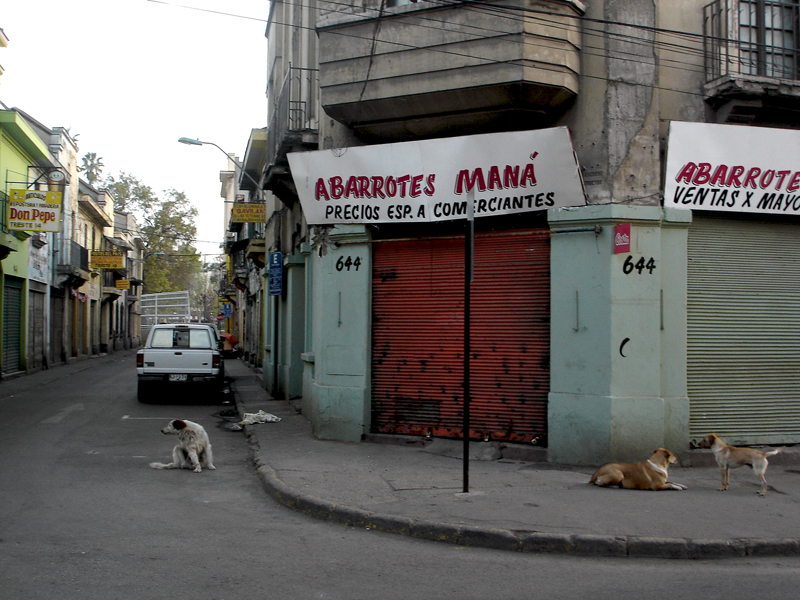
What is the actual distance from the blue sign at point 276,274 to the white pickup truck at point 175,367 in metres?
2.15

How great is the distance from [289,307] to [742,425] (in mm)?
9650

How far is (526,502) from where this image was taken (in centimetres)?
689

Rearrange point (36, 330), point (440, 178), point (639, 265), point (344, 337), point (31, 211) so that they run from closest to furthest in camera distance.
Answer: point (639, 265) → point (440, 178) → point (344, 337) → point (31, 211) → point (36, 330)

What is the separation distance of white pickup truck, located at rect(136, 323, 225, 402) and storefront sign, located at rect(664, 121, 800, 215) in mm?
11559

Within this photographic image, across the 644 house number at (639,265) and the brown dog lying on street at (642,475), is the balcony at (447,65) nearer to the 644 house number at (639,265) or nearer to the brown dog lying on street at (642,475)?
the 644 house number at (639,265)

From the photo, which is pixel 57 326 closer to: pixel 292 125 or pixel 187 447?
pixel 292 125

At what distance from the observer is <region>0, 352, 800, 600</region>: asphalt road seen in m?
4.71

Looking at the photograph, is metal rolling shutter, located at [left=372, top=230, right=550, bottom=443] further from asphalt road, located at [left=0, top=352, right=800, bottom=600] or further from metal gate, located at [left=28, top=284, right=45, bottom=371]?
metal gate, located at [left=28, top=284, right=45, bottom=371]

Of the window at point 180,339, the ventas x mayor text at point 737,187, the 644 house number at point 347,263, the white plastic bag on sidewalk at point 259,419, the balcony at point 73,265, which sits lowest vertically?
the white plastic bag on sidewalk at point 259,419

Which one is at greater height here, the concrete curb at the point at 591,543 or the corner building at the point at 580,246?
the corner building at the point at 580,246

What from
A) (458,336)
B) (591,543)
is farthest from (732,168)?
(591,543)

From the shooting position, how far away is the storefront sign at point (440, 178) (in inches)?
352

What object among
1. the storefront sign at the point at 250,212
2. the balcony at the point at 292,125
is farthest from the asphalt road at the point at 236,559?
the storefront sign at the point at 250,212

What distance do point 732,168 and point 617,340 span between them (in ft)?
8.96
